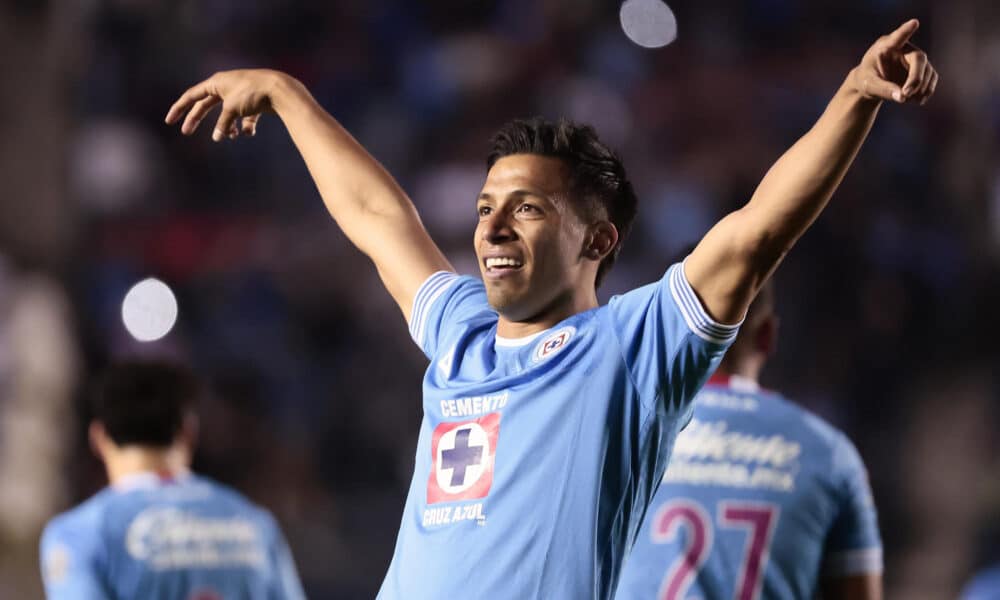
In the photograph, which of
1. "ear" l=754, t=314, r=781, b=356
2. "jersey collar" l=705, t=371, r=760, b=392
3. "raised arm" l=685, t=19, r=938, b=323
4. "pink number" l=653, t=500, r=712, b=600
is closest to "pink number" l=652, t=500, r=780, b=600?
"pink number" l=653, t=500, r=712, b=600

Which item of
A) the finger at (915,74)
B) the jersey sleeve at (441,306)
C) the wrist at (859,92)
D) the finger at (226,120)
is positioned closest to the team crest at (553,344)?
the jersey sleeve at (441,306)

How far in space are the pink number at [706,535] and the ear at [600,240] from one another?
3.16ft

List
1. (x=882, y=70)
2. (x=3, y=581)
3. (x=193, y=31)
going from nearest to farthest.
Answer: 1. (x=882, y=70)
2. (x=3, y=581)
3. (x=193, y=31)

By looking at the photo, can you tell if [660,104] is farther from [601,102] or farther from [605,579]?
[605,579]

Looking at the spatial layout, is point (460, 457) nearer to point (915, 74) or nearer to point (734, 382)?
point (915, 74)

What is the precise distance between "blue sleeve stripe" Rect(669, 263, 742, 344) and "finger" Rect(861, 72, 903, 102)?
20.3 inches

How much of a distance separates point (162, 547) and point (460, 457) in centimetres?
228

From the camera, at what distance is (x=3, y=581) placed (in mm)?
9047

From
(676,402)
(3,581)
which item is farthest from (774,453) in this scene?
(3,581)

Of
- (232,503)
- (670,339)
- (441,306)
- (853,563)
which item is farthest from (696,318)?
(232,503)

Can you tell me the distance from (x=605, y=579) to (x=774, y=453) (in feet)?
3.80

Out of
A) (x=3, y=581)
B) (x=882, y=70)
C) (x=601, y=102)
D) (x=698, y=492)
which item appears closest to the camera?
(x=882, y=70)

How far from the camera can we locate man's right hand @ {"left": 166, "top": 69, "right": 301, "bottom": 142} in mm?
3793

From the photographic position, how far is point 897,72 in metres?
2.80
